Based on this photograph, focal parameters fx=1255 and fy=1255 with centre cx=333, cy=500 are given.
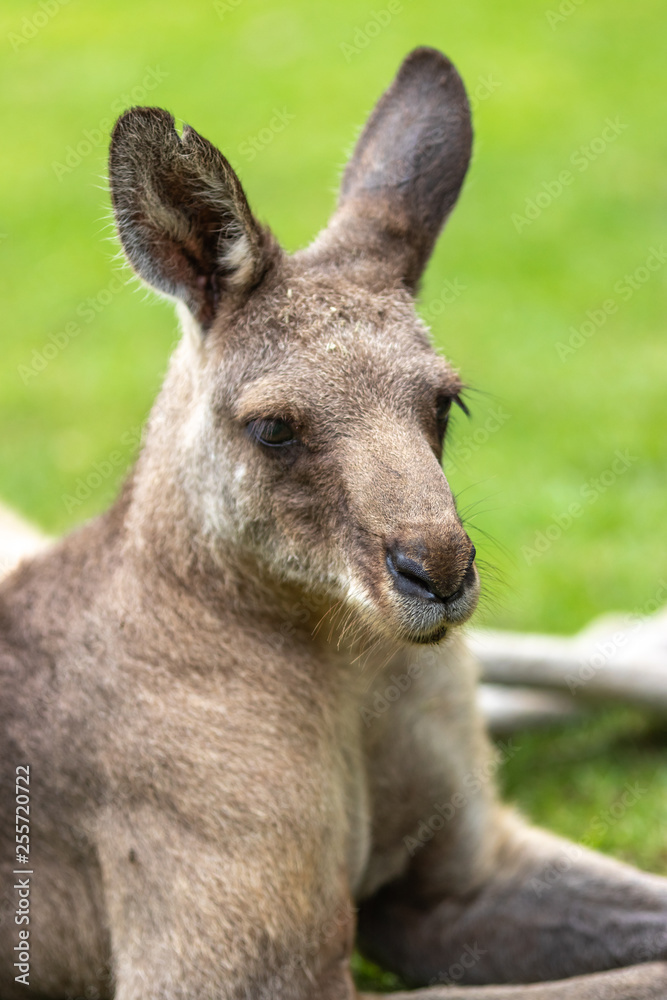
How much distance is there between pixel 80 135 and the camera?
52.3ft

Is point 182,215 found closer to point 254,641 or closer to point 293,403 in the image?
point 293,403

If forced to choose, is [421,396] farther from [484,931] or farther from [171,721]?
[484,931]

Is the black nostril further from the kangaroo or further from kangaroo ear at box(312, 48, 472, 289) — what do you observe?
kangaroo ear at box(312, 48, 472, 289)

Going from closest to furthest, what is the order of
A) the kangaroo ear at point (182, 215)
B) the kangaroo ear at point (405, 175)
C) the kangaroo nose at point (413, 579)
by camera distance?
the kangaroo nose at point (413, 579)
the kangaroo ear at point (182, 215)
the kangaroo ear at point (405, 175)

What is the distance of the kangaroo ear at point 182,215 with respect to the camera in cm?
366

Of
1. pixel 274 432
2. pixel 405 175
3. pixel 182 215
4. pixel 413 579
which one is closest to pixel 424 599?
pixel 413 579

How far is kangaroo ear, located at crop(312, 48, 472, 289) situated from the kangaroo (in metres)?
0.01

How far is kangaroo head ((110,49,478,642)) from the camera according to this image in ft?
11.5

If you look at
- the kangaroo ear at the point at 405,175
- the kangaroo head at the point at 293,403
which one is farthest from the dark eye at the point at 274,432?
the kangaroo ear at the point at 405,175

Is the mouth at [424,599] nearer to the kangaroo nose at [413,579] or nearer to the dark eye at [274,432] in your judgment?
the kangaroo nose at [413,579]

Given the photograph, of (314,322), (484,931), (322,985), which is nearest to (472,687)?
(484,931)

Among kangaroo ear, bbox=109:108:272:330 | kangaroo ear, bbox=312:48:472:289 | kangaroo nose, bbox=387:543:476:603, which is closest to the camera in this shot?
kangaroo nose, bbox=387:543:476:603

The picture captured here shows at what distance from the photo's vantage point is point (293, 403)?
3684 millimetres

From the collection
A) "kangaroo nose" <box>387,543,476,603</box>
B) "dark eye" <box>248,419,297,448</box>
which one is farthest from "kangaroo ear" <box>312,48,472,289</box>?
"kangaroo nose" <box>387,543,476,603</box>
